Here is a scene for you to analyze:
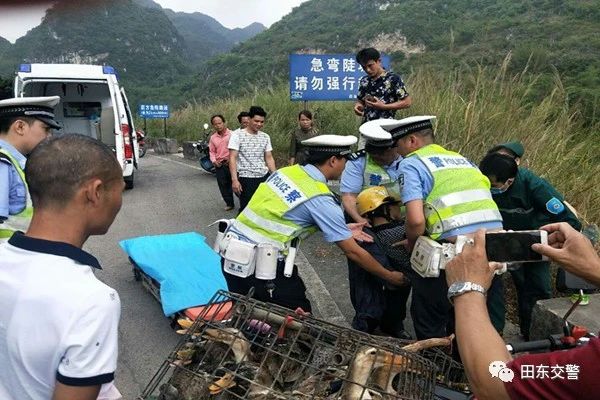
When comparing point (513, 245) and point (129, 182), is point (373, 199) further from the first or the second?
point (129, 182)

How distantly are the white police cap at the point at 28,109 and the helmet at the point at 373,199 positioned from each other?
202 cm

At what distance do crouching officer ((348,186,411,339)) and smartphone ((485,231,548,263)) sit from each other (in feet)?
5.27

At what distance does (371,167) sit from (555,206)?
4.06 ft

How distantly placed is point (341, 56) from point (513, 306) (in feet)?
17.4

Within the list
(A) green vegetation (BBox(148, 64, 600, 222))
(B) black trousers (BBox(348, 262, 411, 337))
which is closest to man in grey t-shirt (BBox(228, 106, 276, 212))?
(A) green vegetation (BBox(148, 64, 600, 222))

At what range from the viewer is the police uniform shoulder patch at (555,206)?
289 centimetres

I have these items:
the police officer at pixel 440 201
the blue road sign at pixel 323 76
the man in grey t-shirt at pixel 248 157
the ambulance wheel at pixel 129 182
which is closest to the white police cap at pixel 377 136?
the police officer at pixel 440 201

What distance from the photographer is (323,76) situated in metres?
7.85

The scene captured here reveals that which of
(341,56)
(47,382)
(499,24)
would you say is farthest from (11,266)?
(499,24)

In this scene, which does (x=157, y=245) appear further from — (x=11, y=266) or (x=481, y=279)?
(x=481, y=279)

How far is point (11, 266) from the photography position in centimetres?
114

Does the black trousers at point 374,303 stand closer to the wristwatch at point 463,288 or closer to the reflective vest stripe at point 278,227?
the reflective vest stripe at point 278,227

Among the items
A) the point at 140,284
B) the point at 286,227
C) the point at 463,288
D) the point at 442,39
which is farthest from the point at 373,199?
the point at 442,39

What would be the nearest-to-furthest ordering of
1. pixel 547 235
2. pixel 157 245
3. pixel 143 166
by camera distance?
1. pixel 547 235
2. pixel 157 245
3. pixel 143 166
